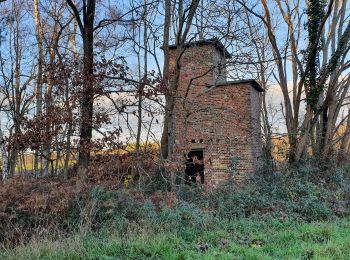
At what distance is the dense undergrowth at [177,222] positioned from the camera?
457cm

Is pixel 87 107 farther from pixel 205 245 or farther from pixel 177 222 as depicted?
pixel 205 245

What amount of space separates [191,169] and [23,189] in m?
10.4

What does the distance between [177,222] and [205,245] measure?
108 cm

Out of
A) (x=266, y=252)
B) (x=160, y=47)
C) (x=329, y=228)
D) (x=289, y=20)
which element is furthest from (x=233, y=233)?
(x=289, y=20)

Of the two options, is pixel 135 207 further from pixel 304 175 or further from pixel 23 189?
pixel 304 175

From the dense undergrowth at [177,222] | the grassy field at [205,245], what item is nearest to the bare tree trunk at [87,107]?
the dense undergrowth at [177,222]

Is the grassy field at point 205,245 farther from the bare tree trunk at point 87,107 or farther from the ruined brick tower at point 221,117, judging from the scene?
the ruined brick tower at point 221,117

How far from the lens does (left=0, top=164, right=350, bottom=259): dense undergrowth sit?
15.0 feet

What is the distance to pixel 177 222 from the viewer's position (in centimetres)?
578

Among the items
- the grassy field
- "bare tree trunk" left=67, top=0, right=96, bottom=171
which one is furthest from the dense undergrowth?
"bare tree trunk" left=67, top=0, right=96, bottom=171

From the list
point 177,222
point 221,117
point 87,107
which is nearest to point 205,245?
point 177,222

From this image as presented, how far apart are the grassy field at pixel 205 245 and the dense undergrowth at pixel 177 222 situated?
0.01 metres

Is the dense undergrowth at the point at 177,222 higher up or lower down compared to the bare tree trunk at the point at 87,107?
lower down

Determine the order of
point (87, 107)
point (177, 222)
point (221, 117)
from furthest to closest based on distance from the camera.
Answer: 1. point (221, 117)
2. point (87, 107)
3. point (177, 222)
